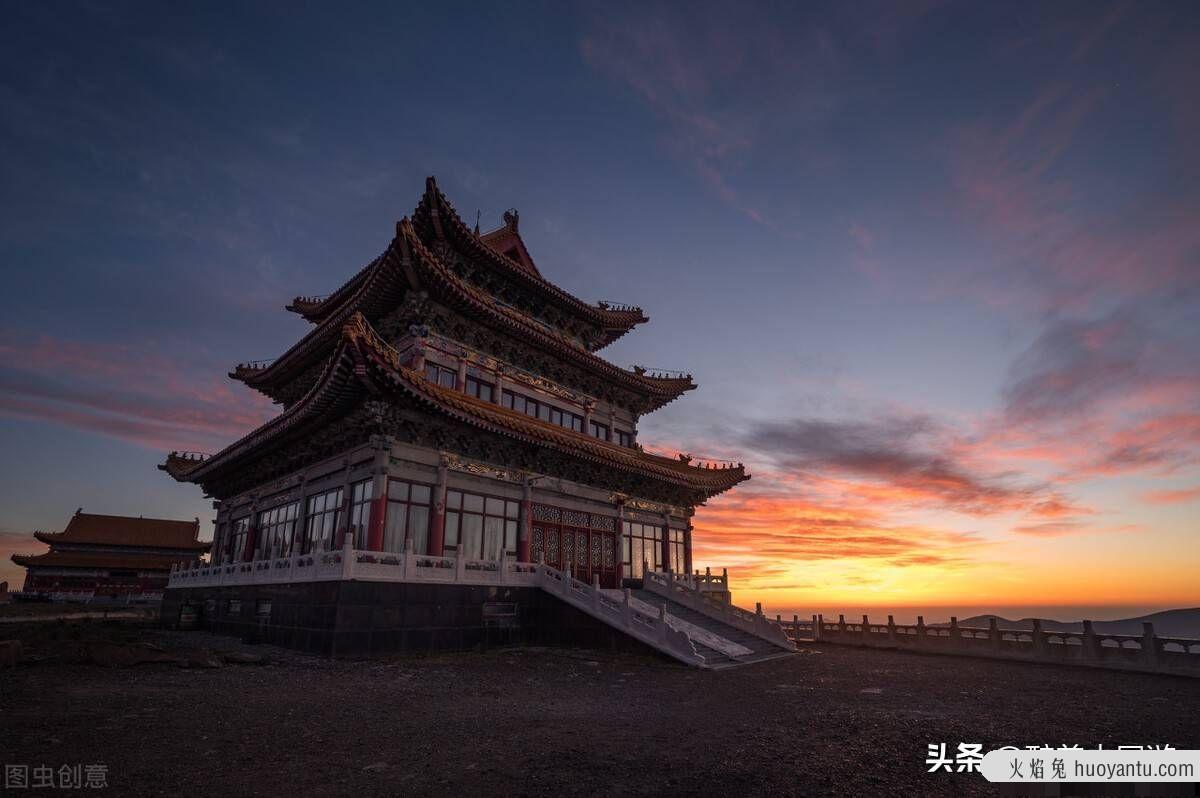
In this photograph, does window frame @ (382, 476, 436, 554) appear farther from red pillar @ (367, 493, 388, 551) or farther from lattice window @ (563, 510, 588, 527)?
lattice window @ (563, 510, 588, 527)

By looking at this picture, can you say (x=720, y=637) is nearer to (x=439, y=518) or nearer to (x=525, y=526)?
(x=525, y=526)

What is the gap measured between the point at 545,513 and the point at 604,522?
3271mm

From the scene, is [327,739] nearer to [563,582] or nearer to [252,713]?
[252,713]

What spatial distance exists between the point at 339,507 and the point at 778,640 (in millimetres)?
15607

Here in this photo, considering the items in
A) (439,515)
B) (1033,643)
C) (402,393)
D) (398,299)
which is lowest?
(1033,643)

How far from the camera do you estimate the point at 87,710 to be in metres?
9.04

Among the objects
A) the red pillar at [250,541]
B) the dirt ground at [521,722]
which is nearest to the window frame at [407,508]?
the dirt ground at [521,722]

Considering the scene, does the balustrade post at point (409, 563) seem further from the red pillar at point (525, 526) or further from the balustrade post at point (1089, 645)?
the balustrade post at point (1089, 645)

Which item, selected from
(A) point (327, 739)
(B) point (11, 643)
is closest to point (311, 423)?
(B) point (11, 643)

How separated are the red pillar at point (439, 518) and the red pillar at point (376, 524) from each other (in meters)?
1.73

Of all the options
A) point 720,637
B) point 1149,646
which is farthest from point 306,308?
point 1149,646

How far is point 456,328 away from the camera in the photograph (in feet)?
76.8

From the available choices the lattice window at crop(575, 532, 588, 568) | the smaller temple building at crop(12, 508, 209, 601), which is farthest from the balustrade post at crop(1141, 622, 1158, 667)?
the smaller temple building at crop(12, 508, 209, 601)

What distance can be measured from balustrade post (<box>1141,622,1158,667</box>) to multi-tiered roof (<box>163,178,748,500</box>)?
49.9 feet
